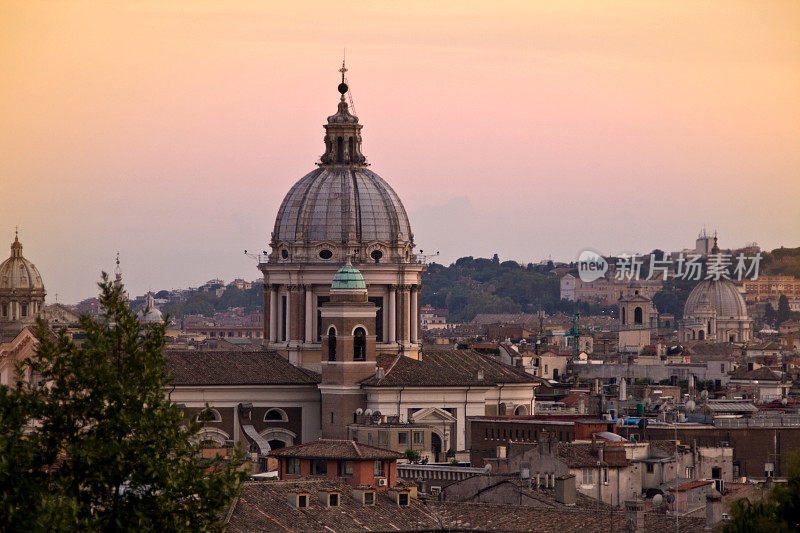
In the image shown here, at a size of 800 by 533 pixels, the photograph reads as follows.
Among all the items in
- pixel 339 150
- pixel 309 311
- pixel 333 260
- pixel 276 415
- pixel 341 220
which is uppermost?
pixel 339 150

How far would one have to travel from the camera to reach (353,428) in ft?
239

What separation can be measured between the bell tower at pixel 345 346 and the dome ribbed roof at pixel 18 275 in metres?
60.2

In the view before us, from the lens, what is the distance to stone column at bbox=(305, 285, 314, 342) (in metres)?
80.3

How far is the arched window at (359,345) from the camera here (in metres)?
76.1

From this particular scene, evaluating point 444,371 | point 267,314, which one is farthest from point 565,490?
point 267,314

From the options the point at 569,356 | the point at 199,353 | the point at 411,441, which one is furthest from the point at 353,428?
the point at 569,356

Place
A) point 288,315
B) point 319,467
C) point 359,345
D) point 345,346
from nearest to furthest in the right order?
point 319,467 → point 345,346 → point 359,345 → point 288,315

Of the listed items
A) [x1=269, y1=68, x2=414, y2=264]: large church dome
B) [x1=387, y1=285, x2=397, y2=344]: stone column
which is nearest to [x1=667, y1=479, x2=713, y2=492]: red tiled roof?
[x1=387, y1=285, x2=397, y2=344]: stone column

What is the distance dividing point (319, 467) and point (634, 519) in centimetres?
1159

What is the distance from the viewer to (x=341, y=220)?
8106 centimetres

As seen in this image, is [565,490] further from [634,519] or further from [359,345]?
[359,345]

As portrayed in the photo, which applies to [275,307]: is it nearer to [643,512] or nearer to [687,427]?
[687,427]

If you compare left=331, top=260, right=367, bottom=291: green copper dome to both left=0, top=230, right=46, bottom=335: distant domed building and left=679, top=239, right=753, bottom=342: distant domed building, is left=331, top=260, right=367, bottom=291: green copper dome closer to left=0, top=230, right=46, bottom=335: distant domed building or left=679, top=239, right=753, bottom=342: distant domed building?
left=0, top=230, right=46, bottom=335: distant domed building

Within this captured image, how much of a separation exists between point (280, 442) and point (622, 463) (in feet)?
66.4
